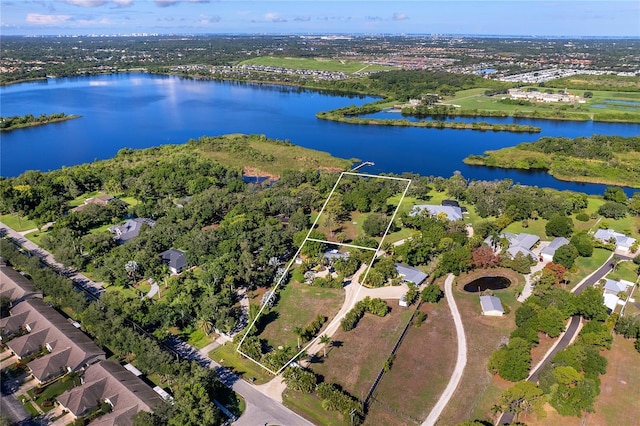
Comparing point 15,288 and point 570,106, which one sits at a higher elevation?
point 570,106

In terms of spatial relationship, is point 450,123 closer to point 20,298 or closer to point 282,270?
point 282,270

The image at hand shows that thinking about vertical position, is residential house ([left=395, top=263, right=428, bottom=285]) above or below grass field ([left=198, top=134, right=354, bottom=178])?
below

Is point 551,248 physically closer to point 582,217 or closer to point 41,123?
point 582,217

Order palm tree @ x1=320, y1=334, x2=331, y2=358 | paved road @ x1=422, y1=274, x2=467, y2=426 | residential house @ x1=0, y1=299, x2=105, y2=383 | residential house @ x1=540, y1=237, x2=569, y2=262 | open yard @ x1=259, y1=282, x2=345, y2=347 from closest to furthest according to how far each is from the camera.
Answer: paved road @ x1=422, y1=274, x2=467, y2=426 < residential house @ x1=0, y1=299, x2=105, y2=383 < palm tree @ x1=320, y1=334, x2=331, y2=358 < open yard @ x1=259, y1=282, x2=345, y2=347 < residential house @ x1=540, y1=237, x2=569, y2=262

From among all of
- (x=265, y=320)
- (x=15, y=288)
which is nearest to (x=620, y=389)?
(x=265, y=320)

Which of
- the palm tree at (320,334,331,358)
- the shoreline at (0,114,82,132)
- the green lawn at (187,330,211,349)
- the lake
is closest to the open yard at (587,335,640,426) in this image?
the palm tree at (320,334,331,358)

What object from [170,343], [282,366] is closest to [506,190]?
[282,366]

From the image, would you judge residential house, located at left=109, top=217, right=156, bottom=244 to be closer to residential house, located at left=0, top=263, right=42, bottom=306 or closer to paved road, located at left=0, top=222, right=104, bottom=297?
paved road, located at left=0, top=222, right=104, bottom=297
